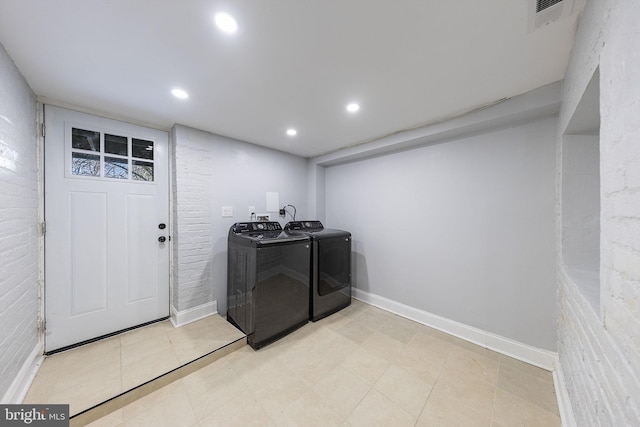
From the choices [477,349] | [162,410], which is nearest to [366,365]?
[477,349]

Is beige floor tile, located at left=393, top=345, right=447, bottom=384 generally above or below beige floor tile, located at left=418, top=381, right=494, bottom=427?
above

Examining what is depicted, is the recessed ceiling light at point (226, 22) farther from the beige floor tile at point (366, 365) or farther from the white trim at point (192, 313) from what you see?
the white trim at point (192, 313)

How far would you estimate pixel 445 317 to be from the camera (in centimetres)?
233

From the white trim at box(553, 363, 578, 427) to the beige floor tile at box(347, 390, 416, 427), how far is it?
87 cm

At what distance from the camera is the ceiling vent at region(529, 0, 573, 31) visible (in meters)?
0.96

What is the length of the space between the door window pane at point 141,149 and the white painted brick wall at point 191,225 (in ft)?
0.79

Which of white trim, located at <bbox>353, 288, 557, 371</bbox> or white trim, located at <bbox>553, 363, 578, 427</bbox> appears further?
white trim, located at <bbox>353, 288, 557, 371</bbox>

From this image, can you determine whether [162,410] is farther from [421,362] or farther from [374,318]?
[374,318]

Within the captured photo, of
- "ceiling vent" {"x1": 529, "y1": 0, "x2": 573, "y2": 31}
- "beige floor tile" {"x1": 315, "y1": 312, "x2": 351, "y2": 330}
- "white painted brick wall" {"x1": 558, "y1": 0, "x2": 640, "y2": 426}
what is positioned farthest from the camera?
"beige floor tile" {"x1": 315, "y1": 312, "x2": 351, "y2": 330}

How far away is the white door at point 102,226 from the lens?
1.85m

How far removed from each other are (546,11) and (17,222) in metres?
3.32

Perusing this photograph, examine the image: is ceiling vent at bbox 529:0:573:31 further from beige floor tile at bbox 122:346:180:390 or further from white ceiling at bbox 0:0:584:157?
beige floor tile at bbox 122:346:180:390

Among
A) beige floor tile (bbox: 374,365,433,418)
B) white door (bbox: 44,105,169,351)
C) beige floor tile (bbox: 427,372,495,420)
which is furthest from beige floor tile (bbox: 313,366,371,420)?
white door (bbox: 44,105,169,351)

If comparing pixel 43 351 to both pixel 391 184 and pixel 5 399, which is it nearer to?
pixel 5 399
